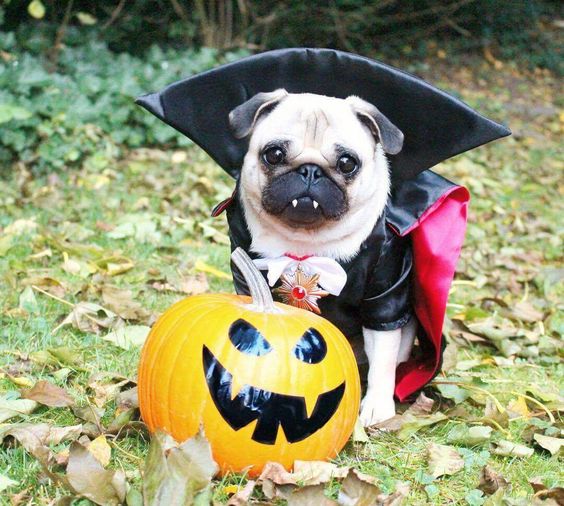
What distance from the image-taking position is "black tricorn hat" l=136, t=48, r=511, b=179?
2.57 m

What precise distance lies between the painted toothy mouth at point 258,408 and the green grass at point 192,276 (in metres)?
0.16

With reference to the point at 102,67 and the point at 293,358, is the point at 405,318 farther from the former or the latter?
the point at 102,67

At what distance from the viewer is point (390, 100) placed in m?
2.64

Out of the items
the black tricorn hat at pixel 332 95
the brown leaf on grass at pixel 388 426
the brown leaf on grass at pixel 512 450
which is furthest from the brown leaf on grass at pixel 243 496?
the black tricorn hat at pixel 332 95

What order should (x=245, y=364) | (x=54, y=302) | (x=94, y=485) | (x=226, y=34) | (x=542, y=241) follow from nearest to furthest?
(x=94, y=485)
(x=245, y=364)
(x=54, y=302)
(x=542, y=241)
(x=226, y=34)

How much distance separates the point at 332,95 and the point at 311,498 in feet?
4.73

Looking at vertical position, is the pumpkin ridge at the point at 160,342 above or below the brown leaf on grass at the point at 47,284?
above

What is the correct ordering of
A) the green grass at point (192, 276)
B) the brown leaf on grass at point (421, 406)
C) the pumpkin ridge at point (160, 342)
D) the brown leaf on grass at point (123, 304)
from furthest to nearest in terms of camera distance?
the brown leaf on grass at point (123, 304), the brown leaf on grass at point (421, 406), the green grass at point (192, 276), the pumpkin ridge at point (160, 342)

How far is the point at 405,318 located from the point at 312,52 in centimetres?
96

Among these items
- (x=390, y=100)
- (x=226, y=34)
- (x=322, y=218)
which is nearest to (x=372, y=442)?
(x=322, y=218)

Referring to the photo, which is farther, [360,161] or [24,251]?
[24,251]

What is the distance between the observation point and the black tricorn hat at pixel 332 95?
101 inches

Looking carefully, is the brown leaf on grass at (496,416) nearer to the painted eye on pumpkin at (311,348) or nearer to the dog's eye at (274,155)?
the painted eye on pumpkin at (311,348)

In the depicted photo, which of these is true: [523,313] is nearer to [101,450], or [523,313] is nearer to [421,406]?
[421,406]
